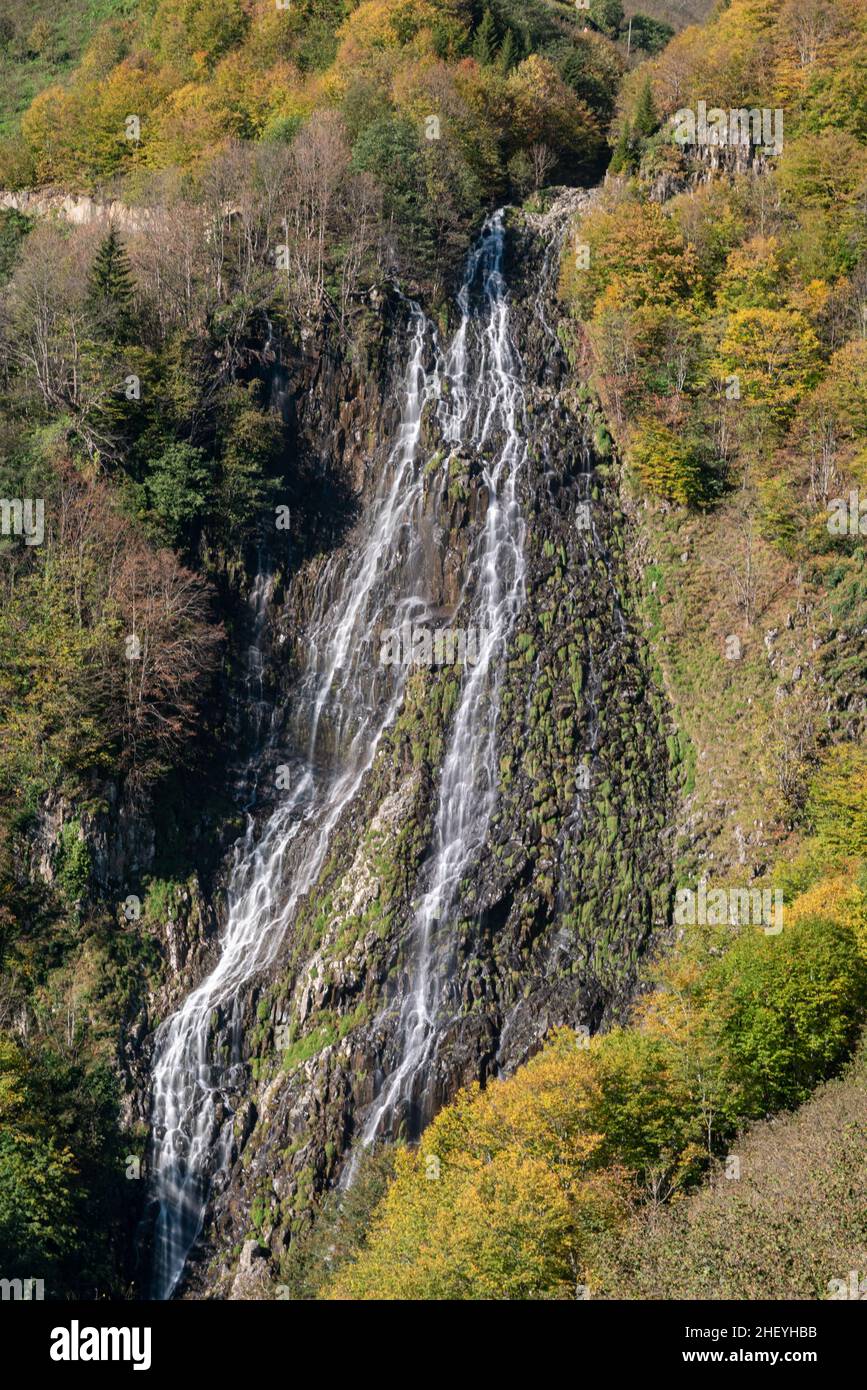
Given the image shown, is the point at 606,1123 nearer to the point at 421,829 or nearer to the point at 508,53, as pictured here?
the point at 421,829

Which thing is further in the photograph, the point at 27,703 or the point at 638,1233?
the point at 27,703

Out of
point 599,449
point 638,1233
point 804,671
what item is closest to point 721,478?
point 599,449

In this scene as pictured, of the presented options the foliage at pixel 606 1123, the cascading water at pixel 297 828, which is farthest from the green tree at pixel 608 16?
the foliage at pixel 606 1123

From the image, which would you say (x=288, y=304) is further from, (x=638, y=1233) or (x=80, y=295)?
(x=638, y=1233)

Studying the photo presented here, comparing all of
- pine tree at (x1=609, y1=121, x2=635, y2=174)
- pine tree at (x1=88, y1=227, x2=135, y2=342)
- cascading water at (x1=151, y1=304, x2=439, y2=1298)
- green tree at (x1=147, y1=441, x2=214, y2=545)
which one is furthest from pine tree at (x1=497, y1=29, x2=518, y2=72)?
green tree at (x1=147, y1=441, x2=214, y2=545)

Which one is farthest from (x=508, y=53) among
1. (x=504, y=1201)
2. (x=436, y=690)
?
(x=504, y=1201)

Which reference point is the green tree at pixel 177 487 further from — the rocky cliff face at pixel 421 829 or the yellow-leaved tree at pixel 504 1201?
the yellow-leaved tree at pixel 504 1201
